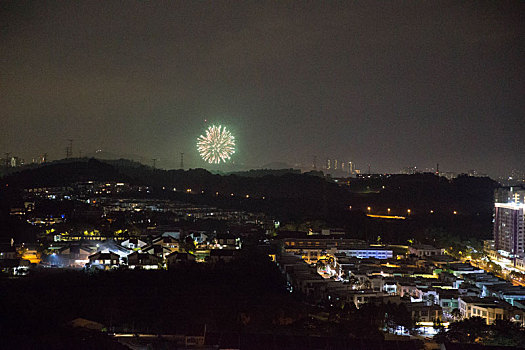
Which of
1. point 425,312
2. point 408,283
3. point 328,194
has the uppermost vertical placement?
point 328,194

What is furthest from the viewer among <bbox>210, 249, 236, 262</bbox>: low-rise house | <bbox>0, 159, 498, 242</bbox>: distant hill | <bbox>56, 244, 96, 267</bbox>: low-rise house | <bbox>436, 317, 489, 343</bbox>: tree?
<bbox>0, 159, 498, 242</bbox>: distant hill

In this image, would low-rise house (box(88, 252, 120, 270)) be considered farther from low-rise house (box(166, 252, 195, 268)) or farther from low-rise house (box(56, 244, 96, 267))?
A: low-rise house (box(166, 252, 195, 268))

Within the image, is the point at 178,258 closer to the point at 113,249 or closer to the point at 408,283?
the point at 113,249

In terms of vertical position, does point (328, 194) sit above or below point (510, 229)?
above

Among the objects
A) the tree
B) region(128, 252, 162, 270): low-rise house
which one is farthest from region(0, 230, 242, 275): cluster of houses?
the tree

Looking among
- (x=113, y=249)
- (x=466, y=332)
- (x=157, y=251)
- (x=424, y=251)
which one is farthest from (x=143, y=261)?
(x=424, y=251)

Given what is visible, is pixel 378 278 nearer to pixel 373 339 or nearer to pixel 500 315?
pixel 500 315

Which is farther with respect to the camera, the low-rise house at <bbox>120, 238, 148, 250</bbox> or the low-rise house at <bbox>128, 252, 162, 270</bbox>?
the low-rise house at <bbox>120, 238, 148, 250</bbox>

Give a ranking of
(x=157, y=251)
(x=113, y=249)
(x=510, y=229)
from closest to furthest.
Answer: (x=157, y=251)
(x=113, y=249)
(x=510, y=229)

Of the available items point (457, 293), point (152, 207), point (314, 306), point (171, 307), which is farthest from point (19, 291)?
point (152, 207)
